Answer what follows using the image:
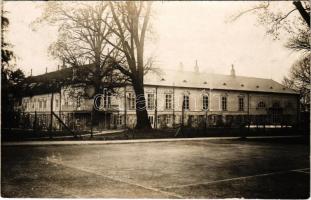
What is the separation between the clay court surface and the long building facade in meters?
1.50

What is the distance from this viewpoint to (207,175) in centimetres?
729

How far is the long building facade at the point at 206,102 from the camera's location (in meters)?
9.52

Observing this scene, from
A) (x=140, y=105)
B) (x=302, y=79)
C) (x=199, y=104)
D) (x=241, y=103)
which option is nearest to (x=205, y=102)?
(x=199, y=104)

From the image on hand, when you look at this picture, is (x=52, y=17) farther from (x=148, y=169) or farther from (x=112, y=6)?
(x=148, y=169)

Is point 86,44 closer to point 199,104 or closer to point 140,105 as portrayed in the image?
point 140,105

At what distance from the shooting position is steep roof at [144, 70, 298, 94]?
337 inches

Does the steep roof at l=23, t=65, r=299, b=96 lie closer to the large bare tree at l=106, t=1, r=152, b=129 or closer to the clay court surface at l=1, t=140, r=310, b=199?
the large bare tree at l=106, t=1, r=152, b=129

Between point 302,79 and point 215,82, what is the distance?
17.8ft

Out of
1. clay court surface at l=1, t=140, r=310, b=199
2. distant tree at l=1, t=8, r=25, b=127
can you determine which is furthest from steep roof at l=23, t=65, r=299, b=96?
clay court surface at l=1, t=140, r=310, b=199

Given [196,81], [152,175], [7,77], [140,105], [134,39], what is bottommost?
[152,175]

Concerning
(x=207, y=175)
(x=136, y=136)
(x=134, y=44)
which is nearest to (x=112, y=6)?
(x=134, y=44)

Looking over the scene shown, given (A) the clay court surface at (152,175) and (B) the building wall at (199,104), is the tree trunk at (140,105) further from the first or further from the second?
(A) the clay court surface at (152,175)

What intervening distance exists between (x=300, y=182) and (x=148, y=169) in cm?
318

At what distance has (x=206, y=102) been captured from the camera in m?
12.6
